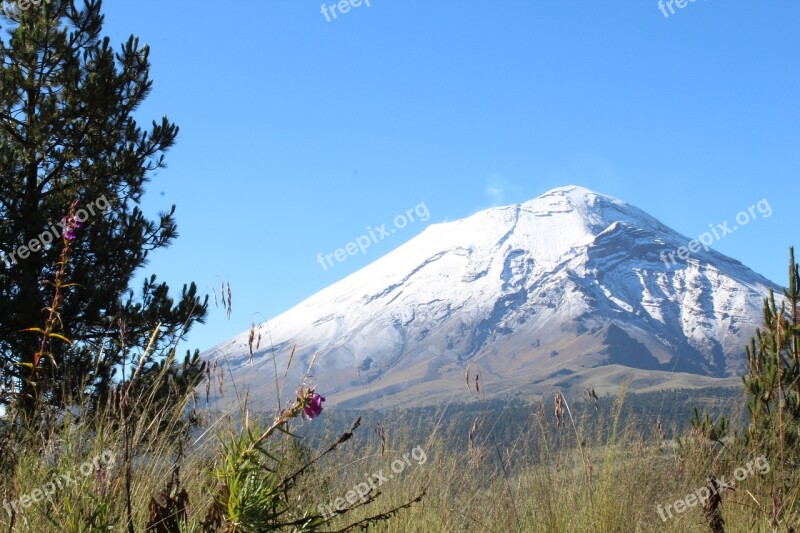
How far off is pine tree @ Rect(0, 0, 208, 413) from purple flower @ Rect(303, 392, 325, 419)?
31.8 ft

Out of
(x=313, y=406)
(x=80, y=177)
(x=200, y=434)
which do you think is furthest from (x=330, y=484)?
(x=80, y=177)

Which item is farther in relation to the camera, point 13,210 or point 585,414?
point 13,210

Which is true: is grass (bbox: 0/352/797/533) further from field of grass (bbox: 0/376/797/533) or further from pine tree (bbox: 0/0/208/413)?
pine tree (bbox: 0/0/208/413)

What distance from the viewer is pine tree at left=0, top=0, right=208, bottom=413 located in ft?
39.7

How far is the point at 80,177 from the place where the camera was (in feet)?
44.2

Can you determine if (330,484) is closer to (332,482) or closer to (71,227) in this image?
(332,482)

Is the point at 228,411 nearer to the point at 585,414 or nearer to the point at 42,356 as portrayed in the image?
the point at 42,356

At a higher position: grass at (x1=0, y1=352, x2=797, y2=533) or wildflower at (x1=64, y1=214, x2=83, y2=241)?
wildflower at (x1=64, y1=214, x2=83, y2=241)

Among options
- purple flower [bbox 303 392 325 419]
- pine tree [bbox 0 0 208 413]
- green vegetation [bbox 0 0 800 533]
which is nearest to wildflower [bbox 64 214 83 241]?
green vegetation [bbox 0 0 800 533]

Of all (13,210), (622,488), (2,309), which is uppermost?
(13,210)

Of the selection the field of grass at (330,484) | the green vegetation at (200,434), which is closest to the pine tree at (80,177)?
the green vegetation at (200,434)

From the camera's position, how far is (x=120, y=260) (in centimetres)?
1339

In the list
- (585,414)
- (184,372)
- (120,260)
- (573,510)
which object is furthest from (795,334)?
(120,260)

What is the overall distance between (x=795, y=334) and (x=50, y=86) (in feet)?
43.5
